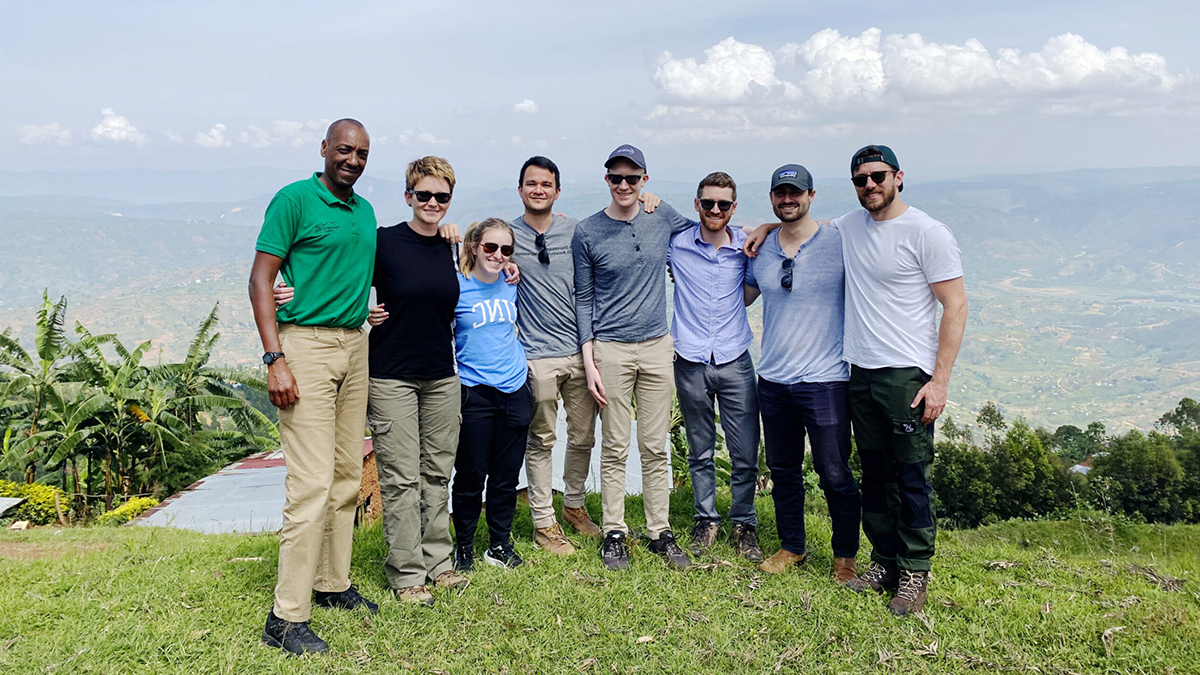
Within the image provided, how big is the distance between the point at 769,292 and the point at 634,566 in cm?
229

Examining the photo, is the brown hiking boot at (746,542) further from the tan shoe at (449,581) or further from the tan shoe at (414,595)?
the tan shoe at (414,595)

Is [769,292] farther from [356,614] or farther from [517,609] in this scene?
[356,614]

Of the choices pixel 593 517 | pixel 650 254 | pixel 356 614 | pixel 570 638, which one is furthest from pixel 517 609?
pixel 650 254

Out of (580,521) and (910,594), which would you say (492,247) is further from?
(910,594)

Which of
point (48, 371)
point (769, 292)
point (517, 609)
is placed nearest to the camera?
point (517, 609)

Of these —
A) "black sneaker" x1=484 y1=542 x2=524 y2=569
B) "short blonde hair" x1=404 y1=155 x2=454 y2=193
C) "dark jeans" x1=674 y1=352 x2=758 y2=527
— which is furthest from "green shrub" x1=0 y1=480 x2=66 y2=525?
"dark jeans" x1=674 y1=352 x2=758 y2=527

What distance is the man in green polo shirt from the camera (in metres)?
4.12

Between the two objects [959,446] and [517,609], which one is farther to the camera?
[959,446]

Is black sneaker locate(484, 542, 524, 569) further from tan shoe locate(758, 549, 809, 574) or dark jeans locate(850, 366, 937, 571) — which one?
dark jeans locate(850, 366, 937, 571)

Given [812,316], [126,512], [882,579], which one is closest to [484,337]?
[812,316]

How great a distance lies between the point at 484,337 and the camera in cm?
516

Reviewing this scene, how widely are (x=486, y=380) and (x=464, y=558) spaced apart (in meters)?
1.41

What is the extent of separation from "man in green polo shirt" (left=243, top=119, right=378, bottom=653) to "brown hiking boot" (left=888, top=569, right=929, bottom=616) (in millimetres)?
3601

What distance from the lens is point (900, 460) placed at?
4754 millimetres
